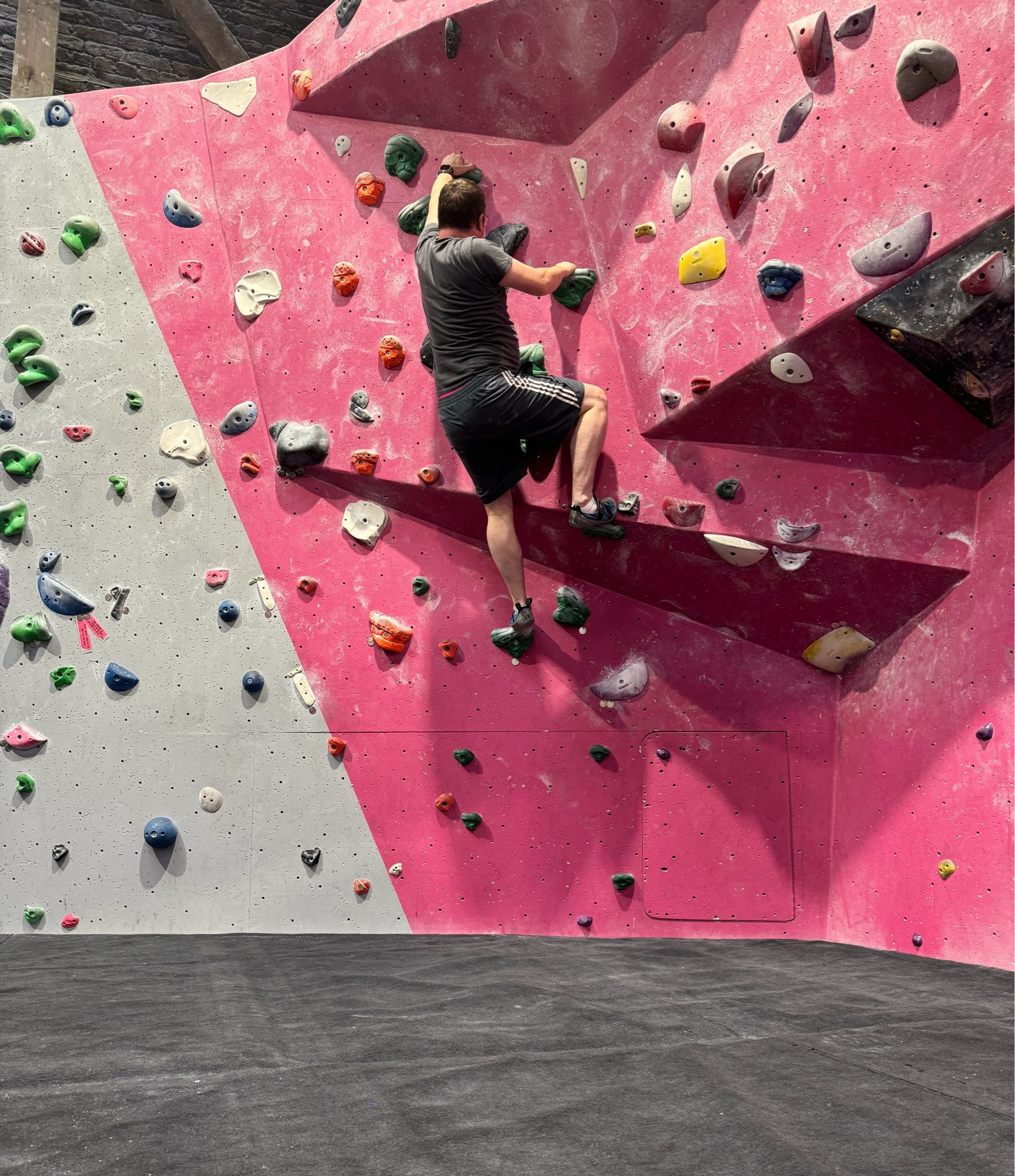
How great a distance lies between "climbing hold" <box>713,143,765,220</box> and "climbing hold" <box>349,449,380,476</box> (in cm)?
121

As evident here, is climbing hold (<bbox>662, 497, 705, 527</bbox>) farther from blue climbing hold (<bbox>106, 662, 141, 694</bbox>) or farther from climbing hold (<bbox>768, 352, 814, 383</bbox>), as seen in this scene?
blue climbing hold (<bbox>106, 662, 141, 694</bbox>)

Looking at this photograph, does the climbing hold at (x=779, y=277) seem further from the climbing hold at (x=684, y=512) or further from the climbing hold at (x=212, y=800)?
the climbing hold at (x=212, y=800)

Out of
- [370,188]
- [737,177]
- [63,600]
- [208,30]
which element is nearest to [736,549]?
[737,177]

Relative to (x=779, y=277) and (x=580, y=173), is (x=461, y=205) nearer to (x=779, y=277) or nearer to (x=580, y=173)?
(x=580, y=173)

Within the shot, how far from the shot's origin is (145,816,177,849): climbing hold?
3027mm

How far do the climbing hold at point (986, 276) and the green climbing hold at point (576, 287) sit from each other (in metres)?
1.01

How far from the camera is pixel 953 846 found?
253 cm

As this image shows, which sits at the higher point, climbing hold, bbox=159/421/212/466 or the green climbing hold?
the green climbing hold

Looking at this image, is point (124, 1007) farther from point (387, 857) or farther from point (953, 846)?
point (953, 846)

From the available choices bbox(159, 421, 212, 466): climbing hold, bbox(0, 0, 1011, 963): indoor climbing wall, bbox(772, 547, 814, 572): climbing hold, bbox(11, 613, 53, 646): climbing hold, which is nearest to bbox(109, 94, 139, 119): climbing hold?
bbox(0, 0, 1011, 963): indoor climbing wall

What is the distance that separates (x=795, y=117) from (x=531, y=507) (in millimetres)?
1199

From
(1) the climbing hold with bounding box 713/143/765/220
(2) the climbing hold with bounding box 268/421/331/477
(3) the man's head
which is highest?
(1) the climbing hold with bounding box 713/143/765/220

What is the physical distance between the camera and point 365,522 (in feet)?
10.2

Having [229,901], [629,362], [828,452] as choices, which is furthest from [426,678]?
[828,452]
